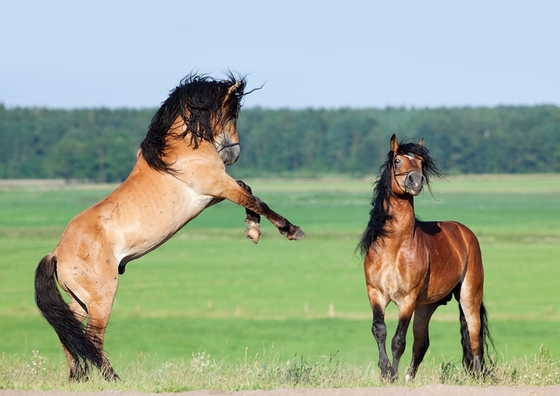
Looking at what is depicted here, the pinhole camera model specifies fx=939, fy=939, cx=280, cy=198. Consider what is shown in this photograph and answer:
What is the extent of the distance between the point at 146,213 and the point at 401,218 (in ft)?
8.08

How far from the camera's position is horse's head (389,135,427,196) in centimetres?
858

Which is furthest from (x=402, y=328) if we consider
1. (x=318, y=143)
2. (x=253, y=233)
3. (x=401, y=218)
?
(x=318, y=143)

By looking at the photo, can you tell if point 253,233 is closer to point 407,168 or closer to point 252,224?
point 252,224

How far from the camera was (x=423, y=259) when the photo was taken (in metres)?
8.78

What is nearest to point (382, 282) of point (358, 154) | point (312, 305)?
point (312, 305)

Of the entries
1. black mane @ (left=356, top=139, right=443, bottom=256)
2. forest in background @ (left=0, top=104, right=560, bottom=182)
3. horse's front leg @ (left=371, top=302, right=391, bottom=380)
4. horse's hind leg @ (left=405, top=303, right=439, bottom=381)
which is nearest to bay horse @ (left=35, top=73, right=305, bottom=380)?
black mane @ (left=356, top=139, right=443, bottom=256)

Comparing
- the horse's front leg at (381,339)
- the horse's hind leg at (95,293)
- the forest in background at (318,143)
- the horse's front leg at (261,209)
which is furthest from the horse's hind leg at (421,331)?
the forest in background at (318,143)

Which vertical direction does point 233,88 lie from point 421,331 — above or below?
above

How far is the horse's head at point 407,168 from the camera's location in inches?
338

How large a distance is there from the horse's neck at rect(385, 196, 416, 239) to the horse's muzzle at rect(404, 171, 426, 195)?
28cm

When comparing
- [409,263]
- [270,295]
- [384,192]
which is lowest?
[270,295]

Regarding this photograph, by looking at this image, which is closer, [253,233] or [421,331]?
[253,233]

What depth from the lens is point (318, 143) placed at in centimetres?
17562

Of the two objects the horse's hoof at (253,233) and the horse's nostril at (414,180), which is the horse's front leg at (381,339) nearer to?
the horse's nostril at (414,180)
